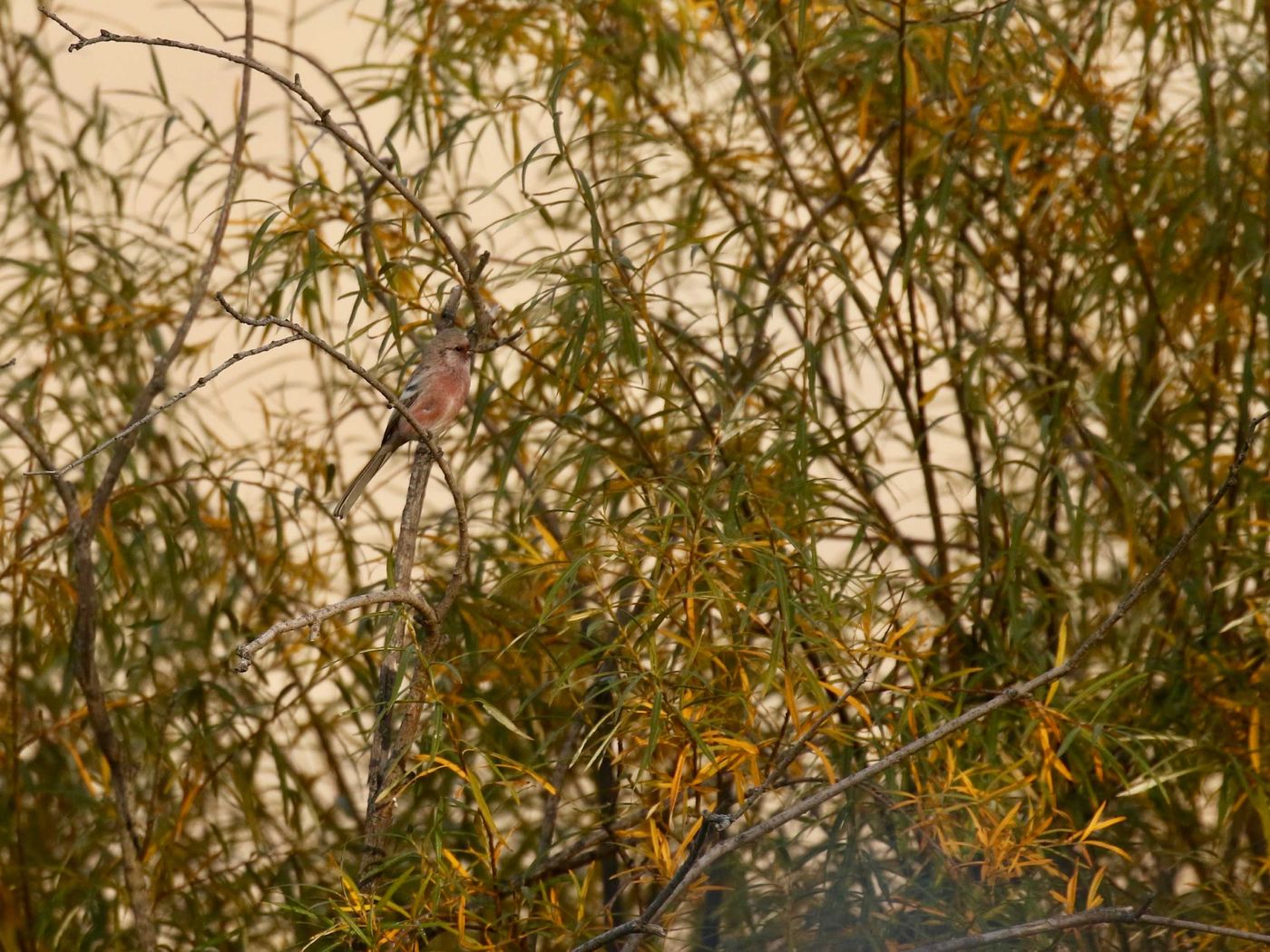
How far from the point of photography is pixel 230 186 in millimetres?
1154

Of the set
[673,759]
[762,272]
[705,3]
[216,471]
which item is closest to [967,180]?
[762,272]

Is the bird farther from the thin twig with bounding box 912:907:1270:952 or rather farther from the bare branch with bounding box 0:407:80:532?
the thin twig with bounding box 912:907:1270:952

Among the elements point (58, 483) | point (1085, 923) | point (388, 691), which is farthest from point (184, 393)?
point (1085, 923)

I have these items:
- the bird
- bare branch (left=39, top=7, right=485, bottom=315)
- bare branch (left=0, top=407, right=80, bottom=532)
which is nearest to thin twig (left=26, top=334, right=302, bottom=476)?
bare branch (left=39, top=7, right=485, bottom=315)

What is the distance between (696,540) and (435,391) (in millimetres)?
207

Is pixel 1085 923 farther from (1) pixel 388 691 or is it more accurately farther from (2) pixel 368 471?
(2) pixel 368 471

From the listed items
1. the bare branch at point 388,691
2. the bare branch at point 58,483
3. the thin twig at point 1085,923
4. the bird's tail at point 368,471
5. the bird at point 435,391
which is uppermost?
the bare branch at point 58,483

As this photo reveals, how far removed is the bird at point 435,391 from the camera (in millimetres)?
1000

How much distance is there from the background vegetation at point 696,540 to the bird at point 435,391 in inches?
1.5

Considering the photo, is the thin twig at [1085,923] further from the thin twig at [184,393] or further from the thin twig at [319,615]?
the thin twig at [184,393]

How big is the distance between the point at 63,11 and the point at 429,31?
0.47 metres

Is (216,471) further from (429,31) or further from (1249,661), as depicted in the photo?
(1249,661)

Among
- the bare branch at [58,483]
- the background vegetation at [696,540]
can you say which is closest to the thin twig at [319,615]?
the background vegetation at [696,540]

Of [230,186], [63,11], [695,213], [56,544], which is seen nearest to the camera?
[230,186]
